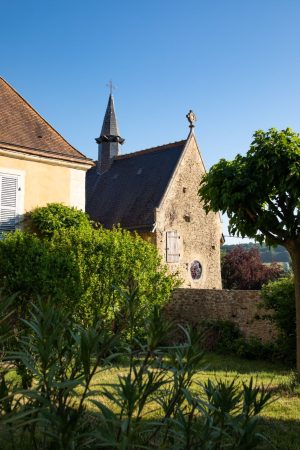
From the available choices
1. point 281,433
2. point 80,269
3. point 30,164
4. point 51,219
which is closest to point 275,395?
point 281,433

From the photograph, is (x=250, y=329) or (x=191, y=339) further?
(x=250, y=329)

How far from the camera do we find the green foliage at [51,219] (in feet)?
37.6

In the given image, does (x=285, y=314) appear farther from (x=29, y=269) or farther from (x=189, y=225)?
(x=189, y=225)

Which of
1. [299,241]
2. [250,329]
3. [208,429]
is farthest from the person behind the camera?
[250,329]

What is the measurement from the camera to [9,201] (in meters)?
11.2

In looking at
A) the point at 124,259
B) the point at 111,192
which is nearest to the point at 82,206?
the point at 124,259

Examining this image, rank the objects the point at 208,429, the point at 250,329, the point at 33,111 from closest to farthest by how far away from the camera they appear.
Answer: the point at 208,429
the point at 250,329
the point at 33,111

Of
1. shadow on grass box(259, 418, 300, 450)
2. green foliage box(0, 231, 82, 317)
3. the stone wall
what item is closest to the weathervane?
the stone wall

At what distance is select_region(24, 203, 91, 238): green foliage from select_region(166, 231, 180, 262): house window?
7.76 m

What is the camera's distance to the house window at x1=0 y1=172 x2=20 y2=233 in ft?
36.6

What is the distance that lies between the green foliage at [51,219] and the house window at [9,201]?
0.37 metres

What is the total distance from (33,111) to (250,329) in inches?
347

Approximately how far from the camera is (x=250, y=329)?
12.4 meters

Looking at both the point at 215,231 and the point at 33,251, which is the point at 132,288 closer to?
the point at 33,251
